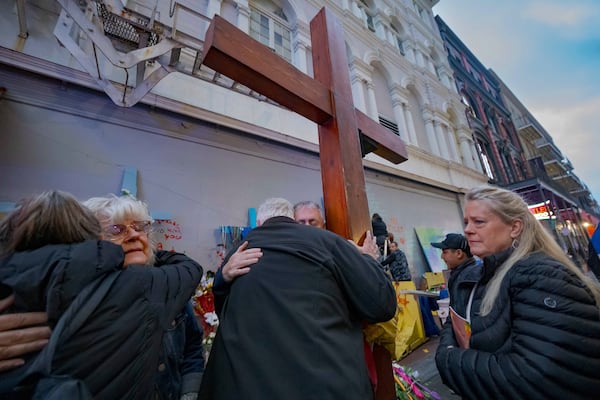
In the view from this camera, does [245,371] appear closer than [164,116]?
Yes

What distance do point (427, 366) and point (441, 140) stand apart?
8553mm

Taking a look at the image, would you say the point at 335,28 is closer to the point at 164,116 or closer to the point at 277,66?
the point at 277,66

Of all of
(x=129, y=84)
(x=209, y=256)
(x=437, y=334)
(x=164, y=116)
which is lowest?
(x=437, y=334)

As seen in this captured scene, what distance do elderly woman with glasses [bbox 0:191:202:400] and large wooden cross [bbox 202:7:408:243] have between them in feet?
2.74

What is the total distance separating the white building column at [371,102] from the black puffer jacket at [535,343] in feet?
22.7

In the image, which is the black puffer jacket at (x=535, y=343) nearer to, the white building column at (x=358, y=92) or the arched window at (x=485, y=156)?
the white building column at (x=358, y=92)

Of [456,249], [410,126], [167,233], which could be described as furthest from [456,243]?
[410,126]

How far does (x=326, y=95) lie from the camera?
147 centimetres

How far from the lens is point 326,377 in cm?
86

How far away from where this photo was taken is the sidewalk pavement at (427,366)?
2.64 metres

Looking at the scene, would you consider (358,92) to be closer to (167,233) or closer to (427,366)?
(167,233)

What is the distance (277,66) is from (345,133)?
517 mm

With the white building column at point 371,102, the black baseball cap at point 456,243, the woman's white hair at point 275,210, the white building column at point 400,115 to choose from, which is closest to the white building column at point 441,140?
A: the white building column at point 400,115

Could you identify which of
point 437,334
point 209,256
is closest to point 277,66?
point 209,256
